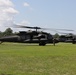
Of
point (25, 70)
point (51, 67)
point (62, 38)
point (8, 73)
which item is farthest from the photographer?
point (62, 38)

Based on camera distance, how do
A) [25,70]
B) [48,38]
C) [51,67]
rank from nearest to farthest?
[25,70] → [51,67] → [48,38]

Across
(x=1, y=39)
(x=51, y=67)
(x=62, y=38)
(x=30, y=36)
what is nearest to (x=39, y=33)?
(x=30, y=36)

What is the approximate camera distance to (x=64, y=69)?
15055 millimetres

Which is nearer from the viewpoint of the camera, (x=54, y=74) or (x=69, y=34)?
(x=54, y=74)

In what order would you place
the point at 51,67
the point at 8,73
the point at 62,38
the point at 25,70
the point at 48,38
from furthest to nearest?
1. the point at 62,38
2. the point at 48,38
3. the point at 51,67
4. the point at 25,70
5. the point at 8,73

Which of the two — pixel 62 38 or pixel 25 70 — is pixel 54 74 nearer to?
pixel 25 70

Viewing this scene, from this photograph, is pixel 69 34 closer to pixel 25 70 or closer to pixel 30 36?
pixel 30 36

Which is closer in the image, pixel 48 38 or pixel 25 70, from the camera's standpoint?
pixel 25 70

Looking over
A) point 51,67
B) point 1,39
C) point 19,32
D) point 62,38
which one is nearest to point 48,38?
point 19,32

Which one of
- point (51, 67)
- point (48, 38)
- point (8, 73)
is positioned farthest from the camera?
point (48, 38)

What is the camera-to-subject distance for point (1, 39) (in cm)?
5584

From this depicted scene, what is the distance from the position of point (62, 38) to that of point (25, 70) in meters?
70.3

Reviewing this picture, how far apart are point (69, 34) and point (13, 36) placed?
1357 inches

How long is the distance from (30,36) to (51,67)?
39067mm
